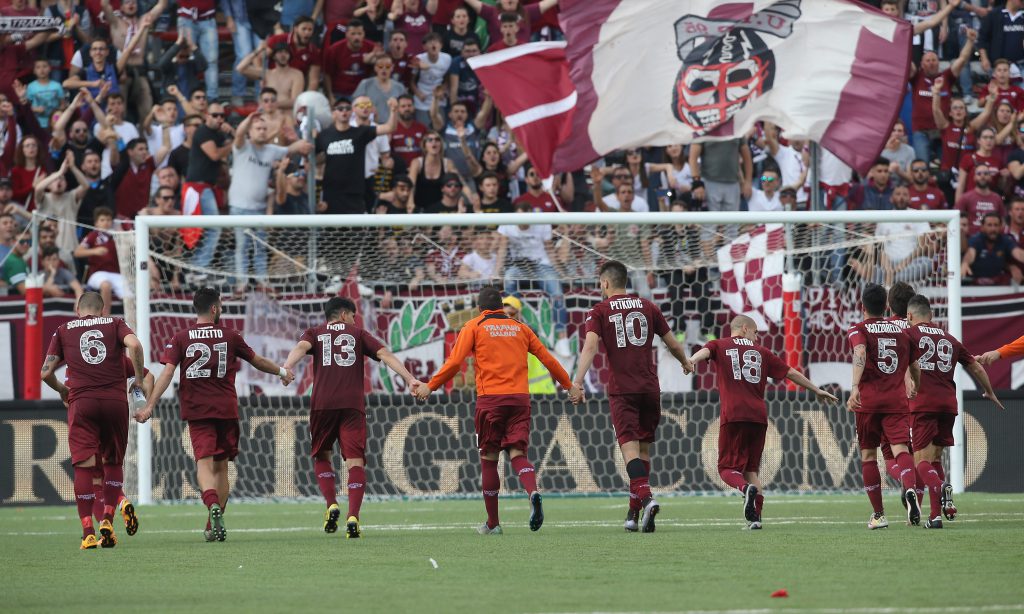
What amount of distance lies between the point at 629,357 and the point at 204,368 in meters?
3.40

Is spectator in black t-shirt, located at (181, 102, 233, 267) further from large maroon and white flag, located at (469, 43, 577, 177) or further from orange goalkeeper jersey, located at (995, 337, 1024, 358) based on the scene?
orange goalkeeper jersey, located at (995, 337, 1024, 358)

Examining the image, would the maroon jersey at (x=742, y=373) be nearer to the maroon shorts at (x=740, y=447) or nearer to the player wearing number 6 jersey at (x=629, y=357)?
the maroon shorts at (x=740, y=447)

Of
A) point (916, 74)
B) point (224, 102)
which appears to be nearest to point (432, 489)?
point (224, 102)

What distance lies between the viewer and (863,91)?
18.1m

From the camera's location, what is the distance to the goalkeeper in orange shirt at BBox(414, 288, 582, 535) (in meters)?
11.9

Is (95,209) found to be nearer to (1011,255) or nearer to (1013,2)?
(1011,255)

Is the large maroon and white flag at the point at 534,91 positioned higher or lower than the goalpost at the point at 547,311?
higher

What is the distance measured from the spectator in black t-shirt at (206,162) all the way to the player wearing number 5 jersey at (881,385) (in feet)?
33.0

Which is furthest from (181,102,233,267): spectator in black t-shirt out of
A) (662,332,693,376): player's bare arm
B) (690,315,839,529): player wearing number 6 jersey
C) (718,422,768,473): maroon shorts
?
Result: (718,422,768,473): maroon shorts

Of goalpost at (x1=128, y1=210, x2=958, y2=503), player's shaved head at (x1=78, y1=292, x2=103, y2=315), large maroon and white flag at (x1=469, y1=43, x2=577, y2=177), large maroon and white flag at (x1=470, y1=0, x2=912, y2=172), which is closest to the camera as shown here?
player's shaved head at (x1=78, y1=292, x2=103, y2=315)

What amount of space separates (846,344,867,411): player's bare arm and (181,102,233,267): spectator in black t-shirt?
1010cm

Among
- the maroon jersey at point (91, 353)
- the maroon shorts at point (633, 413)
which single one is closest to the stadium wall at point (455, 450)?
the maroon shorts at point (633, 413)

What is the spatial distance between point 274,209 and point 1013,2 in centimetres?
1181

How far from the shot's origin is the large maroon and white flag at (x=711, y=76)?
1806cm
